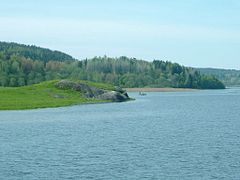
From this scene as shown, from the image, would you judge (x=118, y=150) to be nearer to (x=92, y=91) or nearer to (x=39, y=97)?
(x=39, y=97)

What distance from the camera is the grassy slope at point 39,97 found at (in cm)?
13838

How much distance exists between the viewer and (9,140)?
6894cm

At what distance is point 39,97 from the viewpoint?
161500mm

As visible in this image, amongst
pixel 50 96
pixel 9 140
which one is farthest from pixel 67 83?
pixel 9 140

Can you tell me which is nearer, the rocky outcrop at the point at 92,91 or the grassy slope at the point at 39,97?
the grassy slope at the point at 39,97

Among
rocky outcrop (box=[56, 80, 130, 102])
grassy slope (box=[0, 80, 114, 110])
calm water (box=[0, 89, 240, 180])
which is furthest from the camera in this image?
rocky outcrop (box=[56, 80, 130, 102])

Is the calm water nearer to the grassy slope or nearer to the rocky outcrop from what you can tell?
the grassy slope

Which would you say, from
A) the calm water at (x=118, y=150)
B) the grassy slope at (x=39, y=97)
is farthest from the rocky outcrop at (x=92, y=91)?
the calm water at (x=118, y=150)

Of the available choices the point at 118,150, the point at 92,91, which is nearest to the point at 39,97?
the point at 92,91

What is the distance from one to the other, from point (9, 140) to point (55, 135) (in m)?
8.74

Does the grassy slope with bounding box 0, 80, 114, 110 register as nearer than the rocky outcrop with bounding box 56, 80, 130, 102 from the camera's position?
Yes

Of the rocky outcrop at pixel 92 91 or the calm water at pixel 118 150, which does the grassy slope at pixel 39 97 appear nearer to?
the rocky outcrop at pixel 92 91

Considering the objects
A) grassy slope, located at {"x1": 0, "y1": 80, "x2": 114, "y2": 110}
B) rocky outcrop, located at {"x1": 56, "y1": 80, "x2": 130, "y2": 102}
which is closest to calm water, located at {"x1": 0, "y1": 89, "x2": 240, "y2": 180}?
grassy slope, located at {"x1": 0, "y1": 80, "x2": 114, "y2": 110}

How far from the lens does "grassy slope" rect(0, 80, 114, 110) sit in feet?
454
